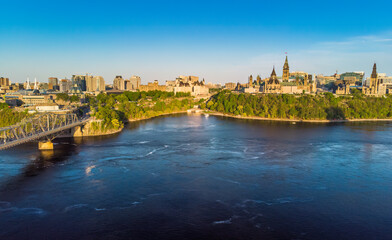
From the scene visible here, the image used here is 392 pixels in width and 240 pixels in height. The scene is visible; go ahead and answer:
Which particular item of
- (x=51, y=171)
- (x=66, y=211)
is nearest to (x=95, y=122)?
(x=51, y=171)

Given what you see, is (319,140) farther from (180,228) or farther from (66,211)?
(66,211)

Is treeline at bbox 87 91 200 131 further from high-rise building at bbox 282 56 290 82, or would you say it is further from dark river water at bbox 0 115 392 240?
high-rise building at bbox 282 56 290 82

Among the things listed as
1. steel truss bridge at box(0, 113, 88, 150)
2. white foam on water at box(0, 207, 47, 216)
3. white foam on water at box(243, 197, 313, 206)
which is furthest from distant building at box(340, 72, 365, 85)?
white foam on water at box(0, 207, 47, 216)

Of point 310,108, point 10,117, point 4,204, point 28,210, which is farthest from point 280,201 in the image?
point 310,108

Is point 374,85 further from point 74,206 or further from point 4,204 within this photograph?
point 4,204

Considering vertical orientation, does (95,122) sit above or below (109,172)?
above

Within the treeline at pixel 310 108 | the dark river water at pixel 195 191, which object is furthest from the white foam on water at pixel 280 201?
the treeline at pixel 310 108

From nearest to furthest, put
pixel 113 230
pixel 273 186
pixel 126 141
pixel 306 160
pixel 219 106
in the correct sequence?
pixel 113 230 → pixel 273 186 → pixel 306 160 → pixel 126 141 → pixel 219 106

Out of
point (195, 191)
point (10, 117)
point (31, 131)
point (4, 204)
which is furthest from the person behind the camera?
point (10, 117)
